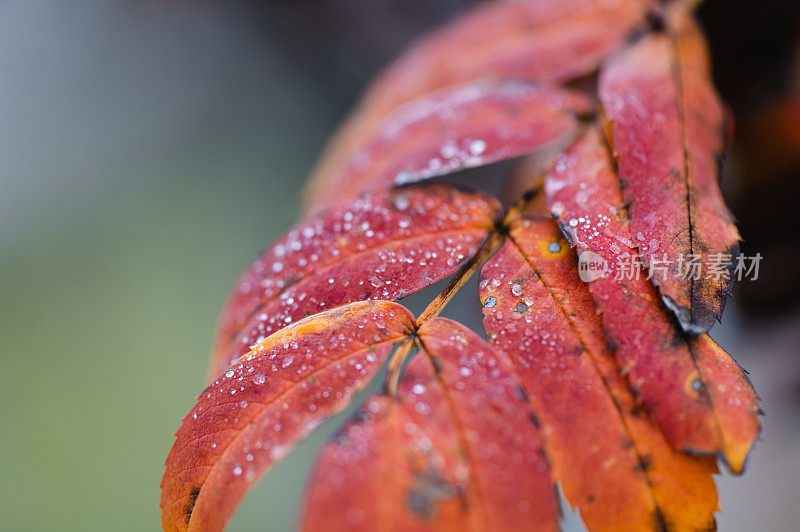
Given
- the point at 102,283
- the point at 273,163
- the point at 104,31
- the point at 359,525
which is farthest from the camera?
the point at 104,31

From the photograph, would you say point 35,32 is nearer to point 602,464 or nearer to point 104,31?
point 104,31

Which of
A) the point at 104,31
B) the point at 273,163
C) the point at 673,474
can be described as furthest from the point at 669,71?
the point at 104,31

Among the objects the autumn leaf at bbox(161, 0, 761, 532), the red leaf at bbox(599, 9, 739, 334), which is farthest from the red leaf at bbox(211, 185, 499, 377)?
the red leaf at bbox(599, 9, 739, 334)

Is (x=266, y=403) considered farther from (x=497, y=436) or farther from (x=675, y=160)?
(x=675, y=160)

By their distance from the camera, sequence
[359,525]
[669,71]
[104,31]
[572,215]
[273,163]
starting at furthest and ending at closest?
[104,31] → [273,163] → [669,71] → [572,215] → [359,525]

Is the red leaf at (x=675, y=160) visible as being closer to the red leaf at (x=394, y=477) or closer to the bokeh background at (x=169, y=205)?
the red leaf at (x=394, y=477)

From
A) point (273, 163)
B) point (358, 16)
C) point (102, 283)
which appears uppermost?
point (358, 16)
